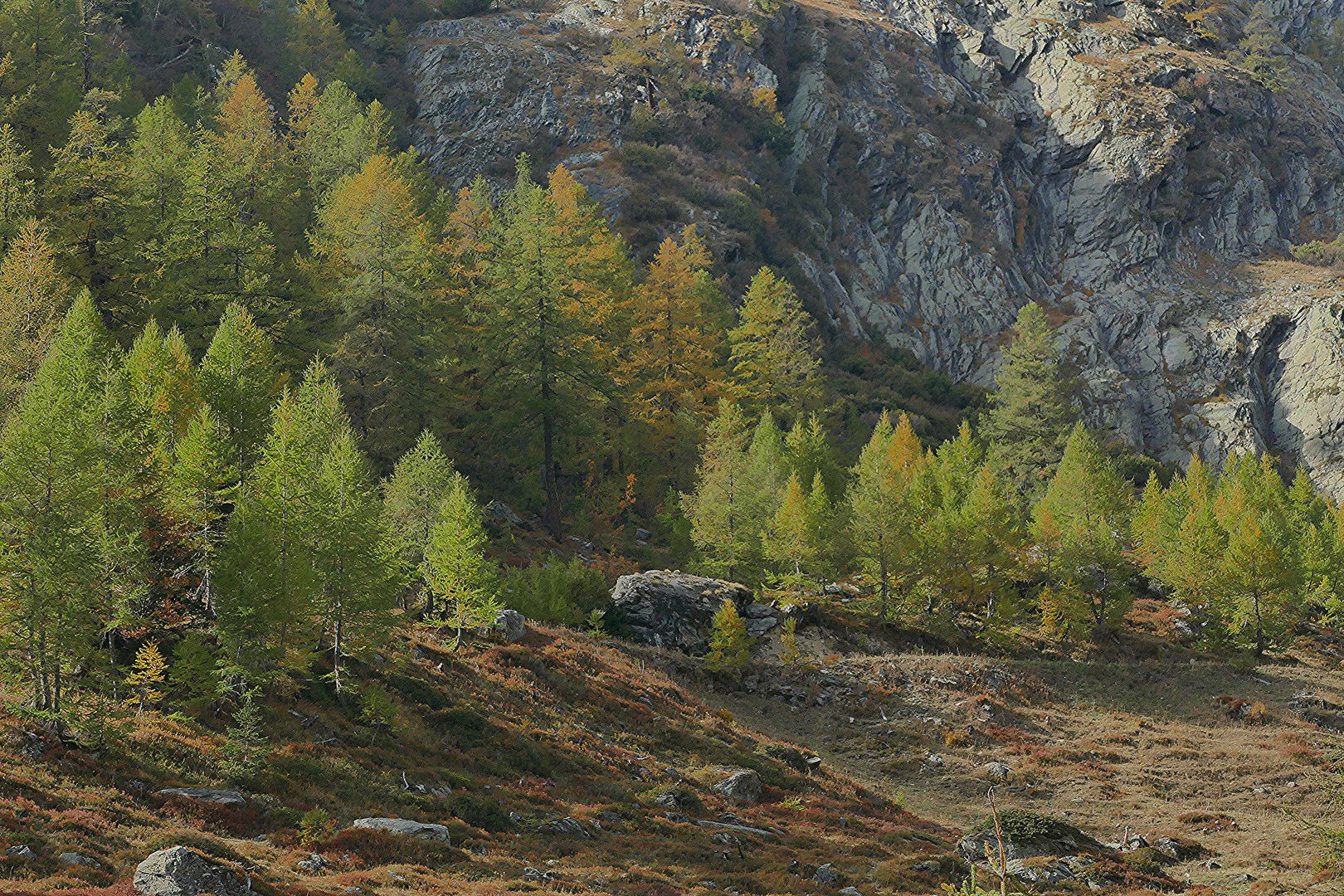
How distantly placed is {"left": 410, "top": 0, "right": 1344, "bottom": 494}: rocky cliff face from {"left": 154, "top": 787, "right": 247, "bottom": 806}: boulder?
68.7m

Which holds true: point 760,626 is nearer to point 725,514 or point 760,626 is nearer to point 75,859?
point 725,514

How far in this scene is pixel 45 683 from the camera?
19.1m

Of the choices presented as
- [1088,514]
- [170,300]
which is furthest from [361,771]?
[1088,514]

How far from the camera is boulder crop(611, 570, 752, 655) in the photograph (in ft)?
129

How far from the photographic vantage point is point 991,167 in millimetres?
108062

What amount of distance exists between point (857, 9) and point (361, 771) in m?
128

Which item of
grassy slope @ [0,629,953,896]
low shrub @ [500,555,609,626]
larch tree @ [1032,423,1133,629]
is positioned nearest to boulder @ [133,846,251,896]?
grassy slope @ [0,629,953,896]

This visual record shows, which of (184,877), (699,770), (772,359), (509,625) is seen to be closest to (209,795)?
(184,877)

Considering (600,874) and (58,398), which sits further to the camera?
(58,398)

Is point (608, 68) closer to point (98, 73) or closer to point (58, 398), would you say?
point (98, 73)

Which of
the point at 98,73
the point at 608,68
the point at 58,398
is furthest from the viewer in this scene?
the point at 608,68

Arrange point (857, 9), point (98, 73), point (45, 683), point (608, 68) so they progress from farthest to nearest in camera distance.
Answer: point (857, 9), point (608, 68), point (98, 73), point (45, 683)

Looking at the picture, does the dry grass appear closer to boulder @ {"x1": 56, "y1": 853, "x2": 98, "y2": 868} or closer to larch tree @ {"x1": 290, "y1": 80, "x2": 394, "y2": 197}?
boulder @ {"x1": 56, "y1": 853, "x2": 98, "y2": 868}

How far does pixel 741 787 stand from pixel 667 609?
13.0 m
